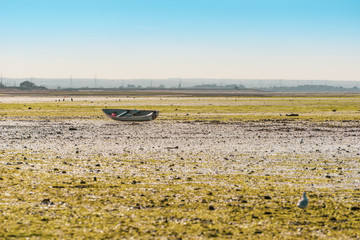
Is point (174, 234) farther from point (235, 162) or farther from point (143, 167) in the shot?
point (235, 162)

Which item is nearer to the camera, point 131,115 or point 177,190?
point 177,190

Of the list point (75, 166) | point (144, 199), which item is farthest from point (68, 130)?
point (144, 199)

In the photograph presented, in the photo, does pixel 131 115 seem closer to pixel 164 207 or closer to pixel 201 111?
pixel 201 111

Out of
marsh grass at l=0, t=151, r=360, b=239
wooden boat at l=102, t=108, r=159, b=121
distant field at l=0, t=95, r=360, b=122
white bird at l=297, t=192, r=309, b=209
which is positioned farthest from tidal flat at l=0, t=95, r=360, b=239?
distant field at l=0, t=95, r=360, b=122

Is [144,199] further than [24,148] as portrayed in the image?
No

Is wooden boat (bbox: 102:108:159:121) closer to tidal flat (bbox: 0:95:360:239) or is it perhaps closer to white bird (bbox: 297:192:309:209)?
tidal flat (bbox: 0:95:360:239)

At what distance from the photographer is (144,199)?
1105cm

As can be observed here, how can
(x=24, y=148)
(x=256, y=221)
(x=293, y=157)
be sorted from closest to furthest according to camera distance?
1. (x=256, y=221)
2. (x=293, y=157)
3. (x=24, y=148)

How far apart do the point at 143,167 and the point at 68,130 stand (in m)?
15.7

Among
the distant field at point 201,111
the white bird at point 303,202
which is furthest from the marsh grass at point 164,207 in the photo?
the distant field at point 201,111

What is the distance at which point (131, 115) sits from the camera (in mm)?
39531

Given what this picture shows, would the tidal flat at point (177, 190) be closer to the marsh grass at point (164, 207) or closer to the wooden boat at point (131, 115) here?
the marsh grass at point (164, 207)

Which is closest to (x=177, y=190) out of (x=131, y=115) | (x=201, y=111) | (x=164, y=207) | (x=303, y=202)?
(x=164, y=207)

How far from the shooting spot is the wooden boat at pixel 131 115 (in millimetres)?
37500
